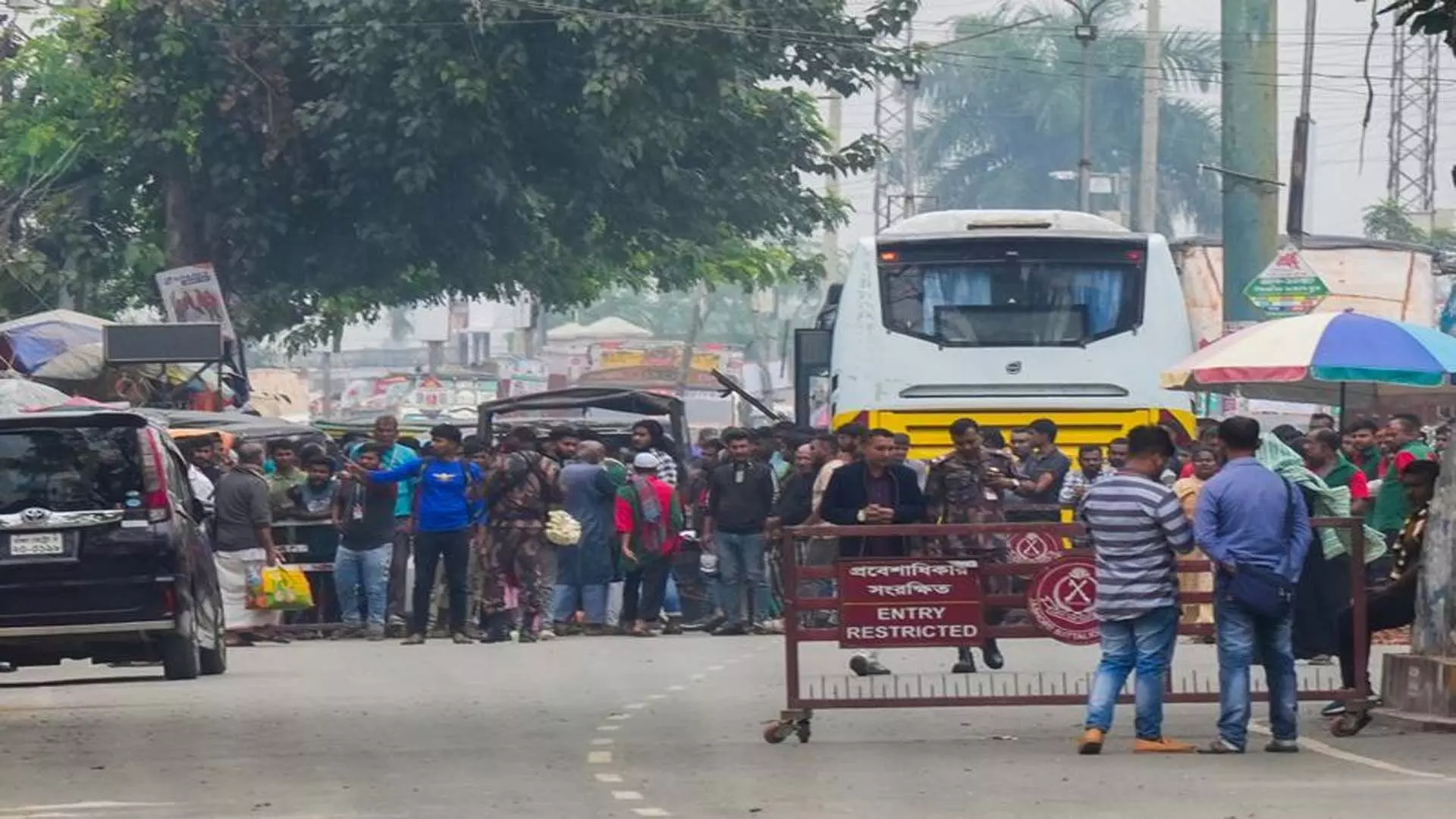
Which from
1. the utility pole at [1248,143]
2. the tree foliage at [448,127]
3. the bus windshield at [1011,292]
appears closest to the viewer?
→ the bus windshield at [1011,292]

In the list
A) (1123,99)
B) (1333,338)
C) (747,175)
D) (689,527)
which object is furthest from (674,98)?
(1123,99)

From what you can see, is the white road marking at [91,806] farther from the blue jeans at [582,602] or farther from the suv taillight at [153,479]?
the blue jeans at [582,602]

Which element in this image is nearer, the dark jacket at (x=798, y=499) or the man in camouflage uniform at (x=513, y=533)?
the dark jacket at (x=798, y=499)

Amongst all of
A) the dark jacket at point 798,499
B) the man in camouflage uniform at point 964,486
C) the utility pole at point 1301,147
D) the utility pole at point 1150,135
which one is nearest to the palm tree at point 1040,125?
the utility pole at point 1150,135

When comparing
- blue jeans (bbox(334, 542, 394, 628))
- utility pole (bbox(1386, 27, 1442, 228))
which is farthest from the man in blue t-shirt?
utility pole (bbox(1386, 27, 1442, 228))

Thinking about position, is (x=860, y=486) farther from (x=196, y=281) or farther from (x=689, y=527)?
(x=196, y=281)

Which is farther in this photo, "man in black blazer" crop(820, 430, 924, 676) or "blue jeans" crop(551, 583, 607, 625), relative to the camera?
"blue jeans" crop(551, 583, 607, 625)

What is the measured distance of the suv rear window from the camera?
57.7 ft

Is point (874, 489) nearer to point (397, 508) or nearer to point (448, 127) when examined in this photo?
point (397, 508)

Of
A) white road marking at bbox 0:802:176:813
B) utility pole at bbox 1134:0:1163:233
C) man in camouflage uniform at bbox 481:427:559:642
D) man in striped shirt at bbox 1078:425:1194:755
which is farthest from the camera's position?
utility pole at bbox 1134:0:1163:233

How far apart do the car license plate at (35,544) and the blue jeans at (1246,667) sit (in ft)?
24.1

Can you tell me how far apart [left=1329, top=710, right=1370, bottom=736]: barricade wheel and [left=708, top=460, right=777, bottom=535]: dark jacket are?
1046 centimetres

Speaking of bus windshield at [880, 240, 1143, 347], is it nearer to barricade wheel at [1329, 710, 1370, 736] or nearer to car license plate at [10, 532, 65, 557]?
car license plate at [10, 532, 65, 557]

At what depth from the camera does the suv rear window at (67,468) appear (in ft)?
57.7
